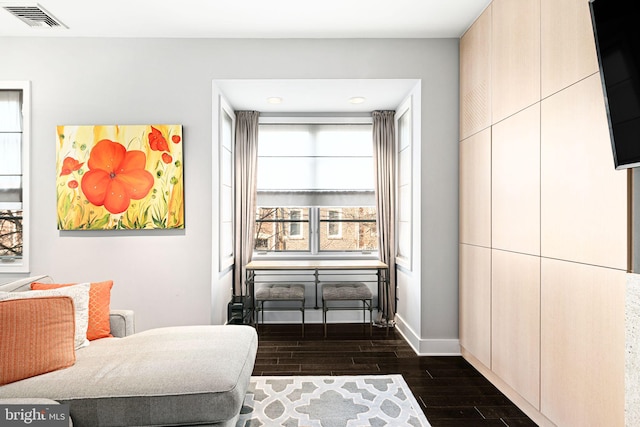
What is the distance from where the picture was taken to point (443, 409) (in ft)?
9.03

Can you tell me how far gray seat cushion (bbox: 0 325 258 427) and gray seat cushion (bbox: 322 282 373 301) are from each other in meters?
2.18

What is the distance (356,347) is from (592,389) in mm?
2307

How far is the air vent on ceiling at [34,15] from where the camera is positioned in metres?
3.12

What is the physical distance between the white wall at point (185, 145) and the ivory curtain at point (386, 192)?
1032 millimetres

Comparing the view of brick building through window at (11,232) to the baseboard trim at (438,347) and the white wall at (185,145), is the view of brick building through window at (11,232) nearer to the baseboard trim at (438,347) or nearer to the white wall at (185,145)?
the white wall at (185,145)

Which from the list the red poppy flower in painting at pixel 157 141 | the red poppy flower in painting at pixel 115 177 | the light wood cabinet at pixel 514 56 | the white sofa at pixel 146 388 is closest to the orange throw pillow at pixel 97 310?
the white sofa at pixel 146 388

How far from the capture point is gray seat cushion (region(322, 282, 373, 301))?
4.40 metres

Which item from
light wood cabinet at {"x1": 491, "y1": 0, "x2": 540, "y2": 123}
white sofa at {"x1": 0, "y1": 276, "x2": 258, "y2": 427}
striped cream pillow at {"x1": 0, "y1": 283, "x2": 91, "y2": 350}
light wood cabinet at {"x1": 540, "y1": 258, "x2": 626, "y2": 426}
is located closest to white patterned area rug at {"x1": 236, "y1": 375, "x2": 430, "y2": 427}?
white sofa at {"x1": 0, "y1": 276, "x2": 258, "y2": 427}

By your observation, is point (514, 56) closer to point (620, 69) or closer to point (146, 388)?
point (620, 69)

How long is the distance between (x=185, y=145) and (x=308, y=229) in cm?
189

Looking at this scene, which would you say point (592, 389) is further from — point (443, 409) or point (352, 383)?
point (352, 383)

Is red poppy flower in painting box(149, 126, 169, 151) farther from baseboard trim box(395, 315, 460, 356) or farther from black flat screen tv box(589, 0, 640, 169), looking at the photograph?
black flat screen tv box(589, 0, 640, 169)

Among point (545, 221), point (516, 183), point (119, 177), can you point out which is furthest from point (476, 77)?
point (119, 177)

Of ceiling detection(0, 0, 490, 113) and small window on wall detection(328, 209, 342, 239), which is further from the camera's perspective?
→ small window on wall detection(328, 209, 342, 239)
